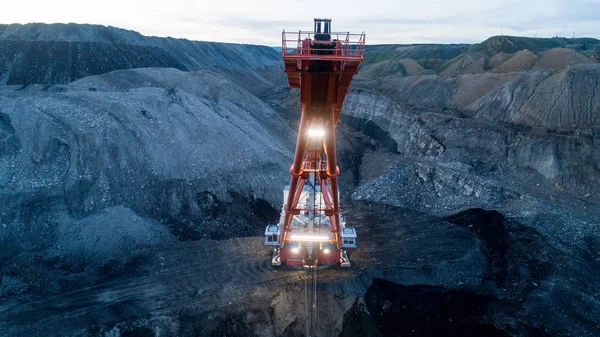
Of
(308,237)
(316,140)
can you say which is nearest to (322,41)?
(316,140)

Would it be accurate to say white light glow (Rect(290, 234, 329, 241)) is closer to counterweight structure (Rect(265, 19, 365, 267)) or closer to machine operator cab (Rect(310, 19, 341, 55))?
counterweight structure (Rect(265, 19, 365, 267))

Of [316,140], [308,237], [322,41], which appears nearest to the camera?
[322,41]

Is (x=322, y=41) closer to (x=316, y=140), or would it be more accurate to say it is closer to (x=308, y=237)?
(x=316, y=140)

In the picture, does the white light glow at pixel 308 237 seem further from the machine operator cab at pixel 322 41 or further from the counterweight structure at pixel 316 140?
the machine operator cab at pixel 322 41

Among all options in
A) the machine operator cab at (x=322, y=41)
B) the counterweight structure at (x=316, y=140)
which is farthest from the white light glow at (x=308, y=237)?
the machine operator cab at (x=322, y=41)

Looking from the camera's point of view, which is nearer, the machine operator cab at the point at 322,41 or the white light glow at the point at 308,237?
the machine operator cab at the point at 322,41

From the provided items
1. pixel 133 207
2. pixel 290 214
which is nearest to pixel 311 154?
pixel 290 214

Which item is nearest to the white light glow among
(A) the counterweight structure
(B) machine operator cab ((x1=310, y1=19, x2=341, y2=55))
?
(A) the counterweight structure

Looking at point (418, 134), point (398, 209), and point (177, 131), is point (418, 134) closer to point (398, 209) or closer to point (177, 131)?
point (398, 209)
